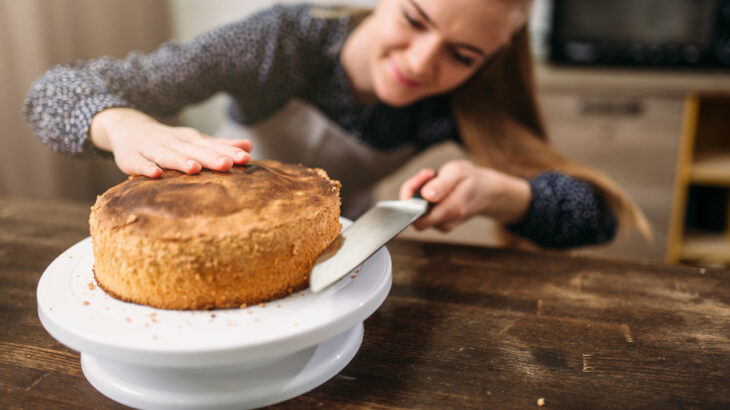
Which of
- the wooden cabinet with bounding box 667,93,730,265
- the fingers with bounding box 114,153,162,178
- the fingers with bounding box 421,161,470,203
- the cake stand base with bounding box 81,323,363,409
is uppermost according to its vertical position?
the fingers with bounding box 114,153,162,178

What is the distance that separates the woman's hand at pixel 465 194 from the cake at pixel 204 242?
288mm

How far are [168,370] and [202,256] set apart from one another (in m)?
0.11

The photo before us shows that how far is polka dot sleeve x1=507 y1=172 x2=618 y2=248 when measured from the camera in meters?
1.07

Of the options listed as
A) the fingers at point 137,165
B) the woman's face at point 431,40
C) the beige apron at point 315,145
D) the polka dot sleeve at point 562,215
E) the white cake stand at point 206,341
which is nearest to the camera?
the white cake stand at point 206,341

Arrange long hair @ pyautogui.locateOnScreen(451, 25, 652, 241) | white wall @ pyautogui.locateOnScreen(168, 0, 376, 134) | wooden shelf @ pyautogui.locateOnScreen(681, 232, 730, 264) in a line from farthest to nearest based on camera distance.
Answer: white wall @ pyautogui.locateOnScreen(168, 0, 376, 134) < wooden shelf @ pyautogui.locateOnScreen(681, 232, 730, 264) < long hair @ pyautogui.locateOnScreen(451, 25, 652, 241)

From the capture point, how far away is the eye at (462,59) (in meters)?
1.02

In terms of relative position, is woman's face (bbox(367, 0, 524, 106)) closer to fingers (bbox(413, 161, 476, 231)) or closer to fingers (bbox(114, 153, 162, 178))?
fingers (bbox(413, 161, 476, 231))

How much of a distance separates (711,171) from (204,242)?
6.40 feet

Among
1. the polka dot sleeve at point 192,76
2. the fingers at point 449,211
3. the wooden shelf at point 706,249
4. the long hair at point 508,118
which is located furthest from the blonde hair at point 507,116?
the wooden shelf at point 706,249

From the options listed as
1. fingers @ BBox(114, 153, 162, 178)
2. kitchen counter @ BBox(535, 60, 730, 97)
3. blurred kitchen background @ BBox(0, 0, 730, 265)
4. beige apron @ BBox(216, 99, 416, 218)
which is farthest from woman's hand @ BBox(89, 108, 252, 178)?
kitchen counter @ BBox(535, 60, 730, 97)

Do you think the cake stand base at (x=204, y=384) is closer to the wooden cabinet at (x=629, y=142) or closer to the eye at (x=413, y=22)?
the eye at (x=413, y=22)

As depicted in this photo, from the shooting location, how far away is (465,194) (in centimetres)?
92

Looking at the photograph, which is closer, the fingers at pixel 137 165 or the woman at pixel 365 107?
the fingers at pixel 137 165

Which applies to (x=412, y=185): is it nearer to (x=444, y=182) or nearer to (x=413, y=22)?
(x=444, y=182)
